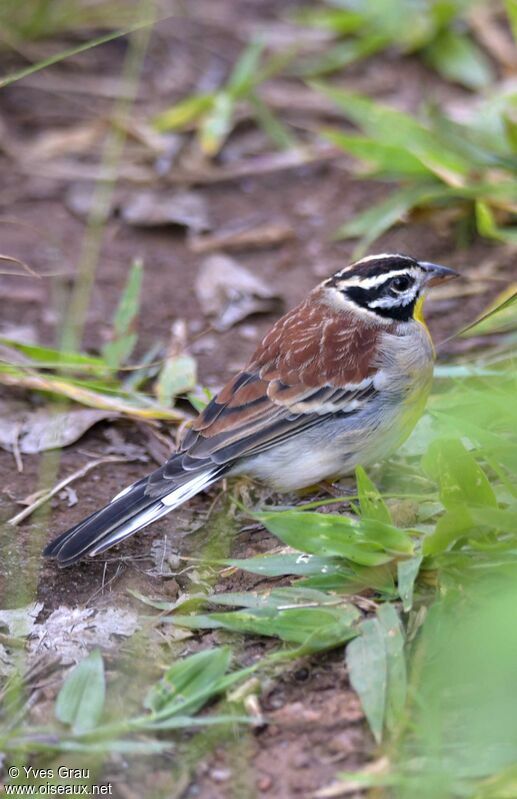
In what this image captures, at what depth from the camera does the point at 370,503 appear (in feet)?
14.1

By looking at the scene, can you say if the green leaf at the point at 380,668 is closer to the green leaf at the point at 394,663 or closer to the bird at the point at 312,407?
the green leaf at the point at 394,663

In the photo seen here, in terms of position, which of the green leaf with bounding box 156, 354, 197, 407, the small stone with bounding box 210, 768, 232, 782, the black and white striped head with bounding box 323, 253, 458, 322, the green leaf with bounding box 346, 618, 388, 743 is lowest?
the green leaf with bounding box 156, 354, 197, 407

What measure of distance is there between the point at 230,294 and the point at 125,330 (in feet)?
3.25

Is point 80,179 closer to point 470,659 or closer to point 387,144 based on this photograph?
point 387,144

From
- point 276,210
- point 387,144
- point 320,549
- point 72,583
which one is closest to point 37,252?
point 276,210

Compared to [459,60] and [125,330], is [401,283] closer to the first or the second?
[125,330]

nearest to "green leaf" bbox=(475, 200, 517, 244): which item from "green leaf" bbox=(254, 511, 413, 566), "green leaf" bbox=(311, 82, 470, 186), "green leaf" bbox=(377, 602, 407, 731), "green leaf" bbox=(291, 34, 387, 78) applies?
"green leaf" bbox=(311, 82, 470, 186)

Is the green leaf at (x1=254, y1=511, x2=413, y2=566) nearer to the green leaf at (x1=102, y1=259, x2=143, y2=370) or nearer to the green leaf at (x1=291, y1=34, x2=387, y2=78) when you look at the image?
the green leaf at (x1=102, y1=259, x2=143, y2=370)

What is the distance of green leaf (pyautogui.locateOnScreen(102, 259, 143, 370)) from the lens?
6.27 meters

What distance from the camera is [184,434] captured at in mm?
5594

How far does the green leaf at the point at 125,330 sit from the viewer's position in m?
6.27

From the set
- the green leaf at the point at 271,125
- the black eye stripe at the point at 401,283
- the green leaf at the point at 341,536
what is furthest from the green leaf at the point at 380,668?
the green leaf at the point at 271,125

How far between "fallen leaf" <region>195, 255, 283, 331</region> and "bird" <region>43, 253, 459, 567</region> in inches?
57.3

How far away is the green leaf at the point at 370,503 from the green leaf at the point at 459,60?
5273 mm
